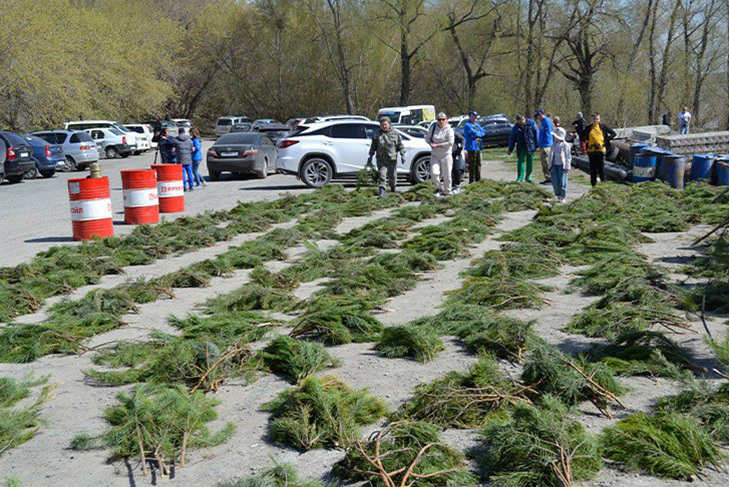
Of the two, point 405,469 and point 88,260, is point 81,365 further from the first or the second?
point 88,260

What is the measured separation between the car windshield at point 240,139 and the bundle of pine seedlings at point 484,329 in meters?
18.4

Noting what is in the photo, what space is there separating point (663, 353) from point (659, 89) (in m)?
44.2

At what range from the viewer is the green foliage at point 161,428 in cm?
465

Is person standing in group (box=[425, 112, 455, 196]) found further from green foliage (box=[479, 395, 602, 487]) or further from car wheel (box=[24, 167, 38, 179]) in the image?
car wheel (box=[24, 167, 38, 179])

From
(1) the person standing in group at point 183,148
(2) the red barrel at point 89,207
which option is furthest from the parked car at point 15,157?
(2) the red barrel at point 89,207

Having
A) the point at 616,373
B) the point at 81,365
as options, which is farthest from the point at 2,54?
the point at 616,373

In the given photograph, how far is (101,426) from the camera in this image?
203 inches

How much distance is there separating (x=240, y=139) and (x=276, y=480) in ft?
71.5

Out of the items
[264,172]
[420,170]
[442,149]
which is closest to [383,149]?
[442,149]

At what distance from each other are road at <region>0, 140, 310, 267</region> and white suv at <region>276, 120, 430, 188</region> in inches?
27.8

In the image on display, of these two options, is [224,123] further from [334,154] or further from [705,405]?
[705,405]

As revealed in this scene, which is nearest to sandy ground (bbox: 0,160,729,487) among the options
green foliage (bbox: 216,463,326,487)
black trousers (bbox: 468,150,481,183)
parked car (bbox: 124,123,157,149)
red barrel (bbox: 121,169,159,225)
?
green foliage (bbox: 216,463,326,487)

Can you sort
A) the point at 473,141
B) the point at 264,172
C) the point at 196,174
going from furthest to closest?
the point at 264,172 → the point at 196,174 → the point at 473,141

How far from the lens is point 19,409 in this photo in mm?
5430
